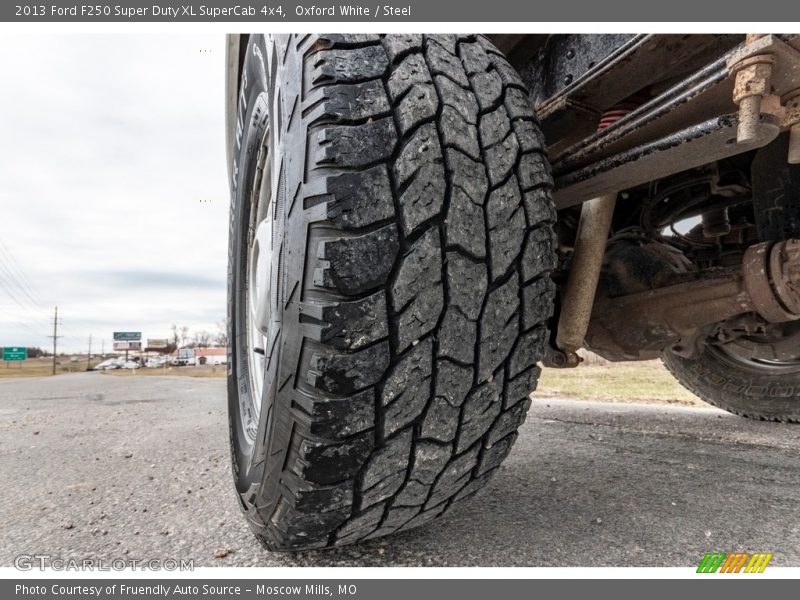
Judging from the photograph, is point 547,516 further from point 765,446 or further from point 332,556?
point 765,446

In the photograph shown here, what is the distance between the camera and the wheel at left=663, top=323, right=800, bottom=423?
278 cm

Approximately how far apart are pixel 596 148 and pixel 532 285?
376 millimetres

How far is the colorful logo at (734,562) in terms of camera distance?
3.80 feet

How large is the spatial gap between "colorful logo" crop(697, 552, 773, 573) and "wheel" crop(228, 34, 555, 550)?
544 millimetres

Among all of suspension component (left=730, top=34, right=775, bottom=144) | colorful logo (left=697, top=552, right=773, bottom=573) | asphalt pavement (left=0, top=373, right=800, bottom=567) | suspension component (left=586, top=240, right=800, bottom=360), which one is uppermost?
suspension component (left=730, top=34, right=775, bottom=144)

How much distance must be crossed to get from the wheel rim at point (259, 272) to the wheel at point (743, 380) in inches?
88.3

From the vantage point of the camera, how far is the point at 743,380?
9.44ft

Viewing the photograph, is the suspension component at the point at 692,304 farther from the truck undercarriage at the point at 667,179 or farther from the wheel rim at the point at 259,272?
the wheel rim at the point at 259,272

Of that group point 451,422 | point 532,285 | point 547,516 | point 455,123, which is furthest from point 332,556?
point 455,123

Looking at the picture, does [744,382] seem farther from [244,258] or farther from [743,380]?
[244,258]

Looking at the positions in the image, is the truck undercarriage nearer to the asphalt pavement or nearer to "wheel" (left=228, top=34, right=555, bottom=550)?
"wheel" (left=228, top=34, right=555, bottom=550)

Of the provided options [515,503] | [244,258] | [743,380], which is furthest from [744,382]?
[244,258]

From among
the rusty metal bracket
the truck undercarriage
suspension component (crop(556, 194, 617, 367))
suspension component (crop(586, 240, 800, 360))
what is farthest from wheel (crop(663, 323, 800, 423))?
the rusty metal bracket

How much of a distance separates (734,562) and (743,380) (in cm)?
206
